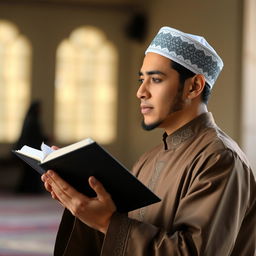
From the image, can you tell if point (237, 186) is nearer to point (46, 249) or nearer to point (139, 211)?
point (139, 211)

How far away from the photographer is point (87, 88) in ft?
40.1

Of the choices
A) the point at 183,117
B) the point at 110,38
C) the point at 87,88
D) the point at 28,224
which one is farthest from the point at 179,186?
the point at 110,38

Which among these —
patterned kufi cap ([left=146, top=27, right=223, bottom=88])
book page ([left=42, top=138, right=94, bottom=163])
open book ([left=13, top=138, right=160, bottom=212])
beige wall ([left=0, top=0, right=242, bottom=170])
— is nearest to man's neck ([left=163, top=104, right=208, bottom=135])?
patterned kufi cap ([left=146, top=27, right=223, bottom=88])

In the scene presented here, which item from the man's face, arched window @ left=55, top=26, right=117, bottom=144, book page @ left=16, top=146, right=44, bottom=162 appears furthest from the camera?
arched window @ left=55, top=26, right=117, bottom=144

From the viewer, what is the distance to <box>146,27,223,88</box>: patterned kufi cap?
1.97 meters

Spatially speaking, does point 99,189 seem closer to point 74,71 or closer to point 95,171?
point 95,171

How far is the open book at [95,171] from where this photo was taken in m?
1.61

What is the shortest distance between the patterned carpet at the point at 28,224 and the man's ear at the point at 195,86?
3603 mm

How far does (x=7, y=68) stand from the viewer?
11789 millimetres

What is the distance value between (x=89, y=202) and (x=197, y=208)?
322 mm

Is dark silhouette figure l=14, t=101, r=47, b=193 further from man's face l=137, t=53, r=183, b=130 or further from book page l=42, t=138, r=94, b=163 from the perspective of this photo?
book page l=42, t=138, r=94, b=163

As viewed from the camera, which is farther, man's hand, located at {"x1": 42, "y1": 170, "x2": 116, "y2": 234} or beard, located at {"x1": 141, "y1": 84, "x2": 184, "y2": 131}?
beard, located at {"x1": 141, "y1": 84, "x2": 184, "y2": 131}

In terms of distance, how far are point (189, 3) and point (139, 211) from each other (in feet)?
23.9

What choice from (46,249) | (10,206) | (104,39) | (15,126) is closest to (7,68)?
(15,126)
